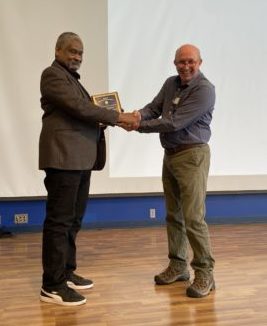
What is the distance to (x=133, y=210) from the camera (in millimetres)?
4539

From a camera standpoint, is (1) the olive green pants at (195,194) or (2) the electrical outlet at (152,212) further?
(2) the electrical outlet at (152,212)

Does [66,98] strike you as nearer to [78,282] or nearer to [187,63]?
[187,63]

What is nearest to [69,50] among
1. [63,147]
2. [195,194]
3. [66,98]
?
[66,98]

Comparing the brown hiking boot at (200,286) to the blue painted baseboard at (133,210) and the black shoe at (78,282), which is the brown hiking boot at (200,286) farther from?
the blue painted baseboard at (133,210)

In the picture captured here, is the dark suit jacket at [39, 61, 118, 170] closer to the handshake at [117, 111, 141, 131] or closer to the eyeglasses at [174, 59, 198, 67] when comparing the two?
the handshake at [117, 111, 141, 131]

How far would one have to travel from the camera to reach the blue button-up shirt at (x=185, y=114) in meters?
2.50

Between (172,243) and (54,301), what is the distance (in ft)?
2.65

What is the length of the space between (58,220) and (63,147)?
Result: 393 mm

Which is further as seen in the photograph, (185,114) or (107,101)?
(107,101)

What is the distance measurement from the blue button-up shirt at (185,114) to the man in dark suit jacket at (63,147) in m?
0.29

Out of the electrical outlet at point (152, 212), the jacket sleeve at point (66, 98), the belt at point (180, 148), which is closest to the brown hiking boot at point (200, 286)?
the belt at point (180, 148)

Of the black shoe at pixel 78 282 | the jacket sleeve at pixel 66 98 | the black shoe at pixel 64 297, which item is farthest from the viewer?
the black shoe at pixel 78 282

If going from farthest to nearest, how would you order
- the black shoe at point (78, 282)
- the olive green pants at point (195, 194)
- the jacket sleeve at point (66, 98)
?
1. the black shoe at point (78, 282)
2. the olive green pants at point (195, 194)
3. the jacket sleeve at point (66, 98)

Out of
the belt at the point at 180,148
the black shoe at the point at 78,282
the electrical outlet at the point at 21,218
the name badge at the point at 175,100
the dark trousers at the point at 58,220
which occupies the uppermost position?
the name badge at the point at 175,100
